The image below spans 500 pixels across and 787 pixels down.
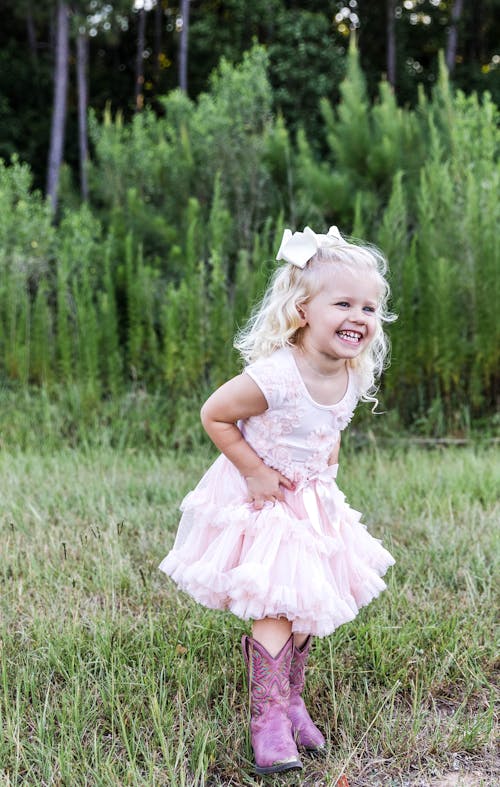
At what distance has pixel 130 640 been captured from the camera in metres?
2.15

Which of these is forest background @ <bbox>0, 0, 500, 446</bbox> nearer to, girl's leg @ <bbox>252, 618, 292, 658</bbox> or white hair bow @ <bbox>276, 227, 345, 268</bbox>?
white hair bow @ <bbox>276, 227, 345, 268</bbox>

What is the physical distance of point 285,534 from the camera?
5.59 ft

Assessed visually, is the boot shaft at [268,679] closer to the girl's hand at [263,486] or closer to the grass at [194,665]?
the grass at [194,665]

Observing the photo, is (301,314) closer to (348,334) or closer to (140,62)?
(348,334)

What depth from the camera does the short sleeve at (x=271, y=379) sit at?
1.74m

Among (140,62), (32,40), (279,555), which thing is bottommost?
(279,555)

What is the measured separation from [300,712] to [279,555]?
0.43 metres

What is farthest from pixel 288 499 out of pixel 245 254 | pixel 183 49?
pixel 183 49

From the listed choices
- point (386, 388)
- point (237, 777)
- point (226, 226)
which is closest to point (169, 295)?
point (226, 226)

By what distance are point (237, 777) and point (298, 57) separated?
15.5 metres

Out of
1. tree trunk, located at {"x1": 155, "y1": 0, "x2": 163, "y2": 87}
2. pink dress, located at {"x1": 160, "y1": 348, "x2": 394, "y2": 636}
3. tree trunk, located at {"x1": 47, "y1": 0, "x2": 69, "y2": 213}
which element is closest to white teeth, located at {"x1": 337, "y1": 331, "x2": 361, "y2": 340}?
pink dress, located at {"x1": 160, "y1": 348, "x2": 394, "y2": 636}

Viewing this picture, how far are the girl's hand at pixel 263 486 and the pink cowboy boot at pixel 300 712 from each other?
0.39 m

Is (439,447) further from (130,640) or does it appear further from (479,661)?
(130,640)

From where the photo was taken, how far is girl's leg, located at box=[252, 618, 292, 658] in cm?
171
